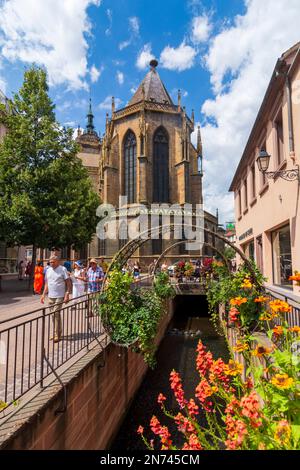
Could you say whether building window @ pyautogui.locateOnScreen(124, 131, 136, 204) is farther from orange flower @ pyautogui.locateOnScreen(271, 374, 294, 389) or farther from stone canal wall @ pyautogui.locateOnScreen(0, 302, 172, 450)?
orange flower @ pyautogui.locateOnScreen(271, 374, 294, 389)

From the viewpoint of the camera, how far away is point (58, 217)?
14.6m

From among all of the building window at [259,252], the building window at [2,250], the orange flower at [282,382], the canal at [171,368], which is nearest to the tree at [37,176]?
the building window at [2,250]

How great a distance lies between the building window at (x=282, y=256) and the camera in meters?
8.48

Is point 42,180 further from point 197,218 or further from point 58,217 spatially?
point 197,218

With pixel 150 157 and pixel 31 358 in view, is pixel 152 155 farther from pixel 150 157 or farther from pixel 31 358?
pixel 31 358

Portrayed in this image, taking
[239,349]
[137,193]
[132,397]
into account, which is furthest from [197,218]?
[239,349]

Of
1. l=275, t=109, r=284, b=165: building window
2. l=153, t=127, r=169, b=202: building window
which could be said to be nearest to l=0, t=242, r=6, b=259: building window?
l=153, t=127, r=169, b=202: building window

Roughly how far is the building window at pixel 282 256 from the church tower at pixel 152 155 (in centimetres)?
2125

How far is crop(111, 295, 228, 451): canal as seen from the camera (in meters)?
5.81

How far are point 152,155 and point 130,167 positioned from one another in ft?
9.68

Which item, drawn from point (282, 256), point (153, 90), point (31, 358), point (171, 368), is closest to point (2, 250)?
point (171, 368)

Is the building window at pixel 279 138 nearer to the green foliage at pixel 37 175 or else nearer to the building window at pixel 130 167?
the green foliage at pixel 37 175

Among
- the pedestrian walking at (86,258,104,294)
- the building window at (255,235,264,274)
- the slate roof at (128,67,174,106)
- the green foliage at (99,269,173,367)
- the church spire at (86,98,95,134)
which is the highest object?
the church spire at (86,98,95,134)

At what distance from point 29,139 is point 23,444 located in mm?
15123
